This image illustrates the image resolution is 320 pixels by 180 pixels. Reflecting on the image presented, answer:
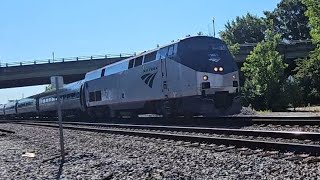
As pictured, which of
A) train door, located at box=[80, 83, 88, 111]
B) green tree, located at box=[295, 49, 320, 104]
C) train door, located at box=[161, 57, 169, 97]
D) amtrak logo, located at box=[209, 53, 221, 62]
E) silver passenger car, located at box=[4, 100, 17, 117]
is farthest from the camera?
silver passenger car, located at box=[4, 100, 17, 117]

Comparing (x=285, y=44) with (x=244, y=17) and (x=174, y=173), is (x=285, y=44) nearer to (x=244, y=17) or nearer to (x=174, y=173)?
(x=244, y=17)

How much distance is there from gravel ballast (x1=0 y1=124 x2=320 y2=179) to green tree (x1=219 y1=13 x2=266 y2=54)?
88.8 meters

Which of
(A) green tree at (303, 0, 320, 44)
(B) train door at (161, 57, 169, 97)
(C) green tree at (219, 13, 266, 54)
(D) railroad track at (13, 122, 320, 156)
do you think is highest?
(C) green tree at (219, 13, 266, 54)

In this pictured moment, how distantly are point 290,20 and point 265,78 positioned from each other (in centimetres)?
6478

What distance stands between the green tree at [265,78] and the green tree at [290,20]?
2248 inches

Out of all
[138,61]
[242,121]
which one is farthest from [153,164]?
[138,61]

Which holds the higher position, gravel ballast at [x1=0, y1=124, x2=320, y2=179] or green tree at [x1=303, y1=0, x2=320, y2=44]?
green tree at [x1=303, y1=0, x2=320, y2=44]

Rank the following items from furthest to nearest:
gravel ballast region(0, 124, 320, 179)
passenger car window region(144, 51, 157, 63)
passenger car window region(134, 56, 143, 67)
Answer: passenger car window region(134, 56, 143, 67), passenger car window region(144, 51, 157, 63), gravel ballast region(0, 124, 320, 179)

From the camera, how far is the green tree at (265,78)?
38500 millimetres

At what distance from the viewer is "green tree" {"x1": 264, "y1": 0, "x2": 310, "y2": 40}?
99.4 metres

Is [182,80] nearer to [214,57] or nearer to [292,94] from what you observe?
[214,57]

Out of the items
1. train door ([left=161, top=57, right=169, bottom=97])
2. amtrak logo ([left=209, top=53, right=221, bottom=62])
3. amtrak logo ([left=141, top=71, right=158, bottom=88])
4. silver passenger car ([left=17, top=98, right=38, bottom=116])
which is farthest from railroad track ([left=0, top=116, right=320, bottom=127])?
silver passenger car ([left=17, top=98, right=38, bottom=116])

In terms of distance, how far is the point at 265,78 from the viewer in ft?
135

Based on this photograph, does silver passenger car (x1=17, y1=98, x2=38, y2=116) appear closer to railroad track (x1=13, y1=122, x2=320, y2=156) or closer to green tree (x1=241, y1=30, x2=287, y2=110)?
green tree (x1=241, y1=30, x2=287, y2=110)
